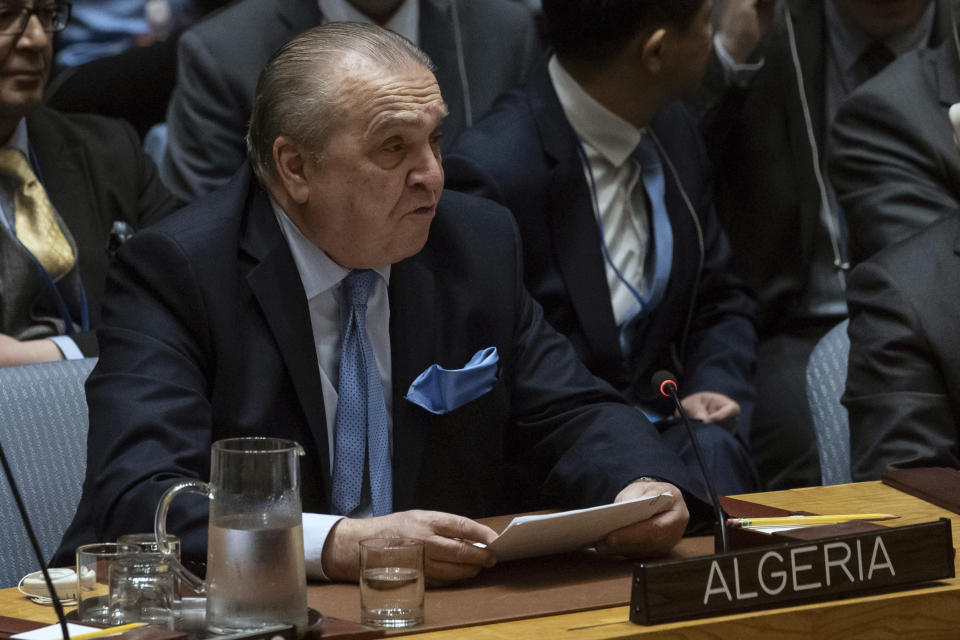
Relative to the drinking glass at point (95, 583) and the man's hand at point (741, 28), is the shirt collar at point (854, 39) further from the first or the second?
the drinking glass at point (95, 583)

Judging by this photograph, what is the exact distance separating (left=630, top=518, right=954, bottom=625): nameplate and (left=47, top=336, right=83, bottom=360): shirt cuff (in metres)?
1.64

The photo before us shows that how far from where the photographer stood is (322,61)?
2.09 meters

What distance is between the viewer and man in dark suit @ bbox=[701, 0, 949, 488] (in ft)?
12.4

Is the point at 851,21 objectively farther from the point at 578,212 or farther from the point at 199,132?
the point at 199,132

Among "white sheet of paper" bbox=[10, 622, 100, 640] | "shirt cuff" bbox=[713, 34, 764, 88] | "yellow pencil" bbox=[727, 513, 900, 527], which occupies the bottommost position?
"yellow pencil" bbox=[727, 513, 900, 527]

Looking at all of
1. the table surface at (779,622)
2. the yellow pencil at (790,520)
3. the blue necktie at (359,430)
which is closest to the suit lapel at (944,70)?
the yellow pencil at (790,520)

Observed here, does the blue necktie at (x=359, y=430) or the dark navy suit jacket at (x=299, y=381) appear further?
the blue necktie at (x=359, y=430)

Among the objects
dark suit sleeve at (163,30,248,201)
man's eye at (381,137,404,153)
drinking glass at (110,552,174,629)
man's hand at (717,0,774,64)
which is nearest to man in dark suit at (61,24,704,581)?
man's eye at (381,137,404,153)

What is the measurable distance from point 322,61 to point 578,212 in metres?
1.16

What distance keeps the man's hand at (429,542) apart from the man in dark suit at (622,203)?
1353 millimetres

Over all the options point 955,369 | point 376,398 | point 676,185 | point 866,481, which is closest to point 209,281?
point 376,398

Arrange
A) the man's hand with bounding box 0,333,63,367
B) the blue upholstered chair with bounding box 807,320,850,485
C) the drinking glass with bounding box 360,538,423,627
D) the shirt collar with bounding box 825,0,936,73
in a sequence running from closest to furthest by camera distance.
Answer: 1. the drinking glass with bounding box 360,538,423,627
2. the blue upholstered chair with bounding box 807,320,850,485
3. the man's hand with bounding box 0,333,63,367
4. the shirt collar with bounding box 825,0,936,73

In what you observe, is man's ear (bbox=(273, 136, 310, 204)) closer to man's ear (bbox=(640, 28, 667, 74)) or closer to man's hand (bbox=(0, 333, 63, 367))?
man's hand (bbox=(0, 333, 63, 367))

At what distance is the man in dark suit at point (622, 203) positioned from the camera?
309 cm
